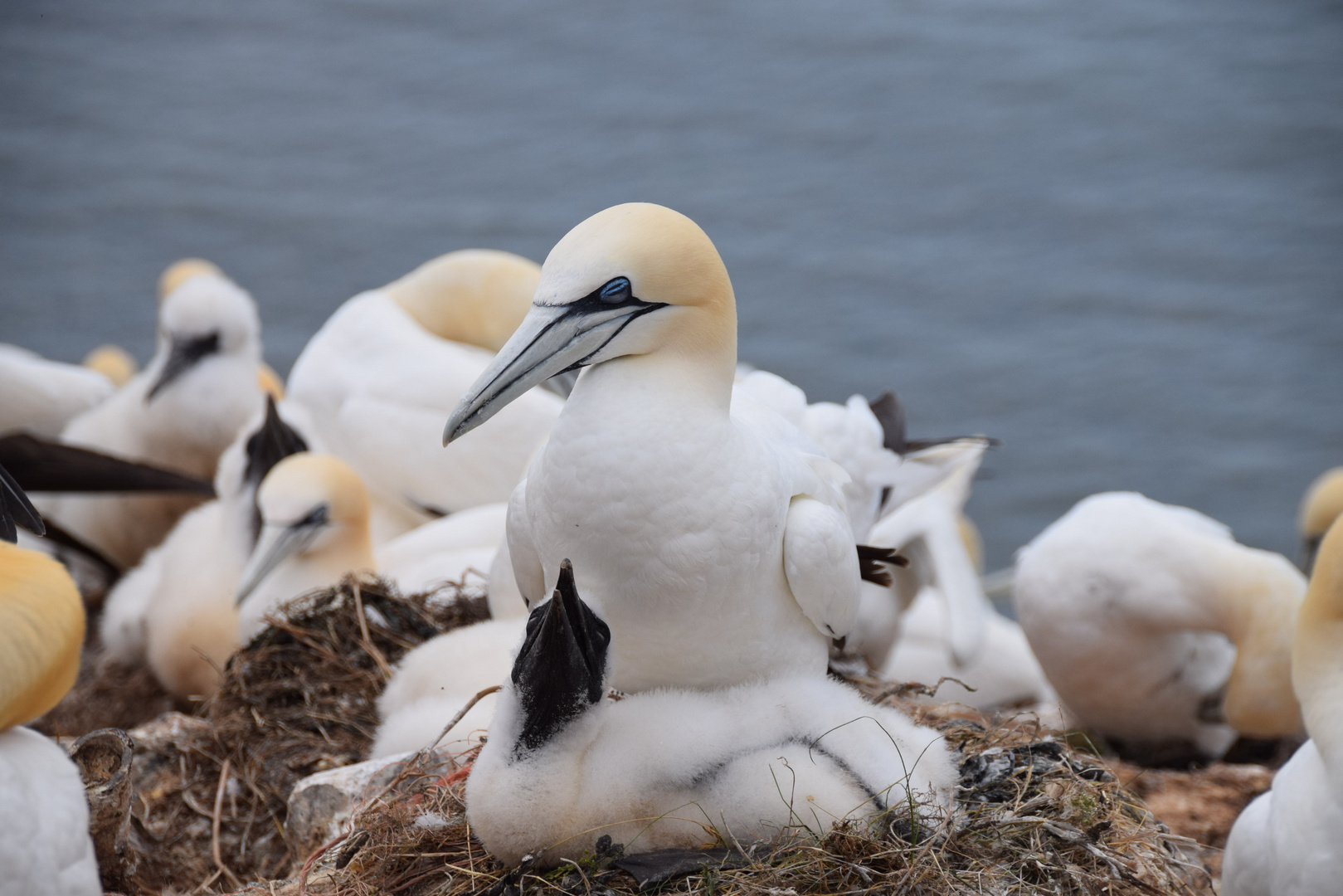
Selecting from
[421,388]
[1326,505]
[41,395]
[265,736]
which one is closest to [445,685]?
[265,736]

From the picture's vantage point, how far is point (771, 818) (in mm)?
2225

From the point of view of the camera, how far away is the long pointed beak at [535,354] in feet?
6.73

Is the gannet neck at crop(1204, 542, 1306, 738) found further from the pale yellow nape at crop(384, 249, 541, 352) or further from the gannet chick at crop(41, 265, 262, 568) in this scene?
the gannet chick at crop(41, 265, 262, 568)

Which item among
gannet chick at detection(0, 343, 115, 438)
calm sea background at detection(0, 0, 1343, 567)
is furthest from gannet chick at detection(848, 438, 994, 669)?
calm sea background at detection(0, 0, 1343, 567)

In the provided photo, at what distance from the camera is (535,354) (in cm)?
206

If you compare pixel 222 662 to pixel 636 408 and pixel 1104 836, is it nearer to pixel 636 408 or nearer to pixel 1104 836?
pixel 636 408

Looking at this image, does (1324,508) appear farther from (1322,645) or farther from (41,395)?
(41,395)

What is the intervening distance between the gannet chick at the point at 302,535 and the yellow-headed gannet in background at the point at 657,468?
1275mm

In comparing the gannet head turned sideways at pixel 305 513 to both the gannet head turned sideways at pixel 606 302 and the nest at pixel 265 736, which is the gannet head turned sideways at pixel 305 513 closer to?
the nest at pixel 265 736

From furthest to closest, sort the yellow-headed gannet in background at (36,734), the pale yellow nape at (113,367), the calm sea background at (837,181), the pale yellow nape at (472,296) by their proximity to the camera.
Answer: the calm sea background at (837,181) → the pale yellow nape at (113,367) → the pale yellow nape at (472,296) → the yellow-headed gannet in background at (36,734)

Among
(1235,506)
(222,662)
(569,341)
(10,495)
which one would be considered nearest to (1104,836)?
(569,341)

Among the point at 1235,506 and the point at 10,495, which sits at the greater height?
the point at 10,495

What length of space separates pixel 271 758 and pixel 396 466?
58.1 inches

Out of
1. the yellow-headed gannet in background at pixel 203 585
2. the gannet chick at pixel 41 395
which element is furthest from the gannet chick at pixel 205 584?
the gannet chick at pixel 41 395
